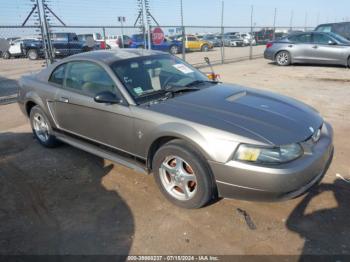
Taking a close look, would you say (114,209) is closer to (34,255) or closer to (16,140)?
(34,255)

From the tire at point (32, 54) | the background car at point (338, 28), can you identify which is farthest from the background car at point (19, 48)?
the background car at point (338, 28)

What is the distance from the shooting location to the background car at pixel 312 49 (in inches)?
490

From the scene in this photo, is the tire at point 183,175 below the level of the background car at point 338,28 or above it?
below

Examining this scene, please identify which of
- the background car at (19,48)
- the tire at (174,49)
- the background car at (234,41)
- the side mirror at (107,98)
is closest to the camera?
the side mirror at (107,98)

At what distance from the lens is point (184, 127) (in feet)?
9.88

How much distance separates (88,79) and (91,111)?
0.46 metres

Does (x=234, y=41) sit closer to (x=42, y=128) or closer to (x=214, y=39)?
(x=214, y=39)

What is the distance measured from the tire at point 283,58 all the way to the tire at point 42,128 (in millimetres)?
11564

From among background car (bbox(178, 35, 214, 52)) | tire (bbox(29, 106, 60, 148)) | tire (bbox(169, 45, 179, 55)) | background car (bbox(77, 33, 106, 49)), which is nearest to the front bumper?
tire (bbox(29, 106, 60, 148))

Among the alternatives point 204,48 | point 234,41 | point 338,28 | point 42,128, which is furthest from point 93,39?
point 234,41

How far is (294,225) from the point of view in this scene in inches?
115

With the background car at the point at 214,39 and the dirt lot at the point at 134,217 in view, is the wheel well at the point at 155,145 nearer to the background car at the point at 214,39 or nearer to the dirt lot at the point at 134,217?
the dirt lot at the point at 134,217

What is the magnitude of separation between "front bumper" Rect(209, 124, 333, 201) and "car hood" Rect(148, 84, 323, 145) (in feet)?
0.75

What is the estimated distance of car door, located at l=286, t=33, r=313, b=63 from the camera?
13.1m
